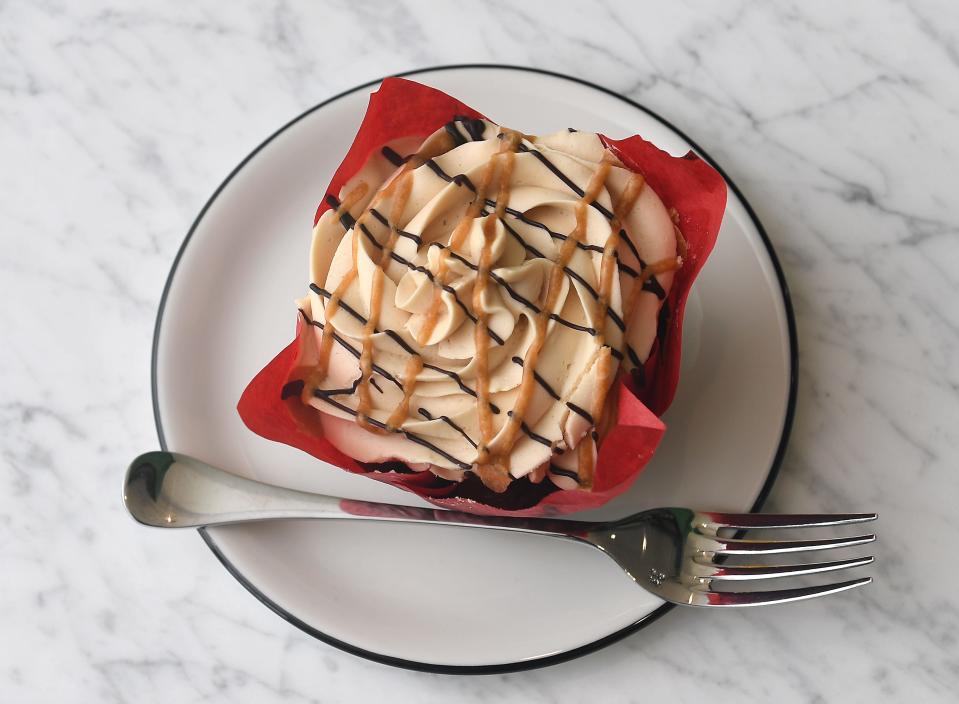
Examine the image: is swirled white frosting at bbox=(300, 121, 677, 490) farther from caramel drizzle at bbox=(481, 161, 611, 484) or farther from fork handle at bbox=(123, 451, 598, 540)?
fork handle at bbox=(123, 451, 598, 540)

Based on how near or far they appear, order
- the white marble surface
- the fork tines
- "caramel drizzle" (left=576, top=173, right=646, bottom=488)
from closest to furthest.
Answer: "caramel drizzle" (left=576, top=173, right=646, bottom=488) < the fork tines < the white marble surface

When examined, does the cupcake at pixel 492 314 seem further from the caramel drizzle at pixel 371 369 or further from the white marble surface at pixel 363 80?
the white marble surface at pixel 363 80

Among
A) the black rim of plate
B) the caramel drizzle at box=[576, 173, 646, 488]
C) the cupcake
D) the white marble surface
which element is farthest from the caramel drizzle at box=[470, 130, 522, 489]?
the white marble surface

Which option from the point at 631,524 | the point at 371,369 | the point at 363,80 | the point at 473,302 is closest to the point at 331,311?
the point at 371,369

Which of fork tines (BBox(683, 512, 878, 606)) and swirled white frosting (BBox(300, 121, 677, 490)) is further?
fork tines (BBox(683, 512, 878, 606))

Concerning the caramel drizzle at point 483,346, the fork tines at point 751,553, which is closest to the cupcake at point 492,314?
the caramel drizzle at point 483,346

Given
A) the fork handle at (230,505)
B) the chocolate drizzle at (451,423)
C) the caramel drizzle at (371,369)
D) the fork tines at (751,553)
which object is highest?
the caramel drizzle at (371,369)

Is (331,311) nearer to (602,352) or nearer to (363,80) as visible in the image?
(602,352)
